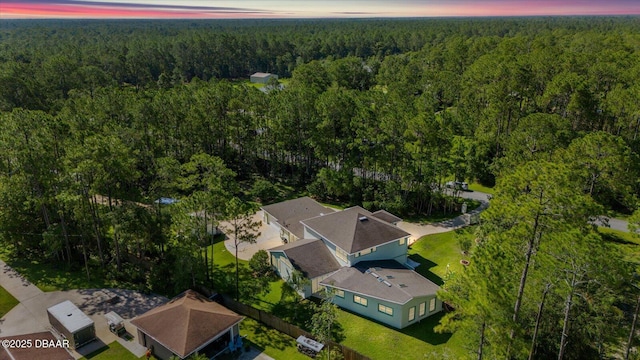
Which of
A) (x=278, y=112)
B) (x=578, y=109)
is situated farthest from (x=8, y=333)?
(x=578, y=109)

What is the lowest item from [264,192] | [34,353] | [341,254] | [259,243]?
[259,243]

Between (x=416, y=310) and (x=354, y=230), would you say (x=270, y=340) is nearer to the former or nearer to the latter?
(x=416, y=310)

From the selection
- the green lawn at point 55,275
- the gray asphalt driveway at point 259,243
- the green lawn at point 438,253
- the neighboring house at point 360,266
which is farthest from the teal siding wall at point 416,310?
the green lawn at point 55,275

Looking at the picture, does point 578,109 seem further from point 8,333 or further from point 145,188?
point 8,333

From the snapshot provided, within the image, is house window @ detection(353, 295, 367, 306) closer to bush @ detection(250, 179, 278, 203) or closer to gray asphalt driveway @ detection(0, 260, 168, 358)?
gray asphalt driveway @ detection(0, 260, 168, 358)

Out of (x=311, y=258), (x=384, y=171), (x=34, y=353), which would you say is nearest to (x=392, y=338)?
(x=311, y=258)

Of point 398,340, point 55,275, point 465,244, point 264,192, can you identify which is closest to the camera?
point 398,340

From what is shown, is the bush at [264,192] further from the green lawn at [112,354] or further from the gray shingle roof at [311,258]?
the green lawn at [112,354]
